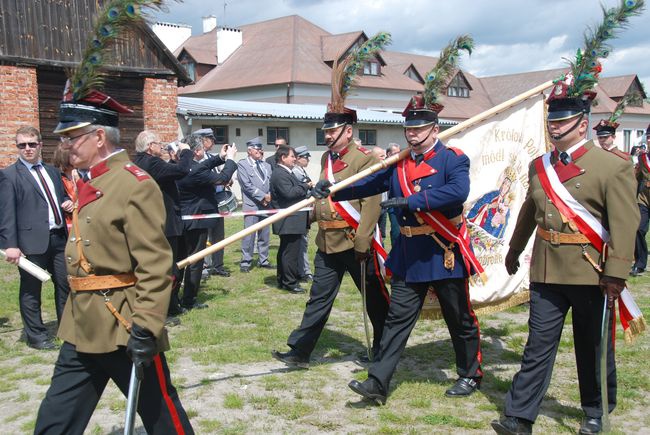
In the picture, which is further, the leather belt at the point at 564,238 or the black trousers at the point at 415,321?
the black trousers at the point at 415,321

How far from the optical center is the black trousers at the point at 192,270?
8.06 metres

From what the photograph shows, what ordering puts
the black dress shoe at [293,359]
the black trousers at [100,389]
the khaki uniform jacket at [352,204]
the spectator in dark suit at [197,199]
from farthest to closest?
the spectator in dark suit at [197,199] < the black dress shoe at [293,359] < the khaki uniform jacket at [352,204] < the black trousers at [100,389]

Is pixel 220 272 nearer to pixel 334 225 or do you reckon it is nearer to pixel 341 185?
pixel 334 225

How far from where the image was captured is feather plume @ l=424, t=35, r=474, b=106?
5.15m

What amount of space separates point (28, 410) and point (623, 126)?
5133cm

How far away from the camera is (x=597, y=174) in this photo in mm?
4211

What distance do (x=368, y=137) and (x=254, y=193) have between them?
71.6 ft

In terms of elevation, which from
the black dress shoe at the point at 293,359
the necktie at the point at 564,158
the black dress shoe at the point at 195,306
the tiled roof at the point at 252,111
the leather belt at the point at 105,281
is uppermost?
the tiled roof at the point at 252,111

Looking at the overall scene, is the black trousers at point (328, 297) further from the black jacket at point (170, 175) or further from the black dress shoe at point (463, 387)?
the black jacket at point (170, 175)

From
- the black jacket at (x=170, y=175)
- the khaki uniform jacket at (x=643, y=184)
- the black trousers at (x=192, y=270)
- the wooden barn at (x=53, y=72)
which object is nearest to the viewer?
the black jacket at (x=170, y=175)

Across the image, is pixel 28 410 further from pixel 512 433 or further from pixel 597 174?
pixel 597 174

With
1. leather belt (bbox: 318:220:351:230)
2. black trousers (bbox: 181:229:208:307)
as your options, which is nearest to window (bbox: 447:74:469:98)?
black trousers (bbox: 181:229:208:307)

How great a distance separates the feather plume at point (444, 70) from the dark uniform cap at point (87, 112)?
2535mm

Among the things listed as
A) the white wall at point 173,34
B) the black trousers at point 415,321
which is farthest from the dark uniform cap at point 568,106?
the white wall at point 173,34
